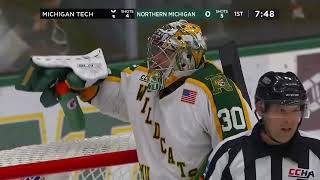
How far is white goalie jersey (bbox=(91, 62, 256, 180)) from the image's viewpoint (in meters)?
1.50

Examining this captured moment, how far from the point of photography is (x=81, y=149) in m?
1.78

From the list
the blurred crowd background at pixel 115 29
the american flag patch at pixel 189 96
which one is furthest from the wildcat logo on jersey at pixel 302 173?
the blurred crowd background at pixel 115 29

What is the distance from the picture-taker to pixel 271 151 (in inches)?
51.6

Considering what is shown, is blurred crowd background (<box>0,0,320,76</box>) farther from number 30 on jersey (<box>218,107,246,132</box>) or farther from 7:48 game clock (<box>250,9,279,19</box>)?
number 30 on jersey (<box>218,107,246,132</box>)

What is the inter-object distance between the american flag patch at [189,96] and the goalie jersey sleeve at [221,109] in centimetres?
2

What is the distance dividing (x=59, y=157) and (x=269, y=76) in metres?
0.61

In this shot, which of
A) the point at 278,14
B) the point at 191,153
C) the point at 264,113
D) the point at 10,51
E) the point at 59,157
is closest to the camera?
the point at 264,113

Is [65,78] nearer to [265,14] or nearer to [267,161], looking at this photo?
[267,161]

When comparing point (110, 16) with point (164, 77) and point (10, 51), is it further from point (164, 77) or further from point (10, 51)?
point (164, 77)

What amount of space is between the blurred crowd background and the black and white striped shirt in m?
1.52

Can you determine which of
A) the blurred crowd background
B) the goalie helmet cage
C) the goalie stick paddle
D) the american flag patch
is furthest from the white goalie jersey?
the blurred crowd background

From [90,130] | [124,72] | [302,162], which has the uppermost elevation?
[124,72]

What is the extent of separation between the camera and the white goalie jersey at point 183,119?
1498 mm

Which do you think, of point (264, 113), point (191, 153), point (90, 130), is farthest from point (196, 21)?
point (264, 113)
